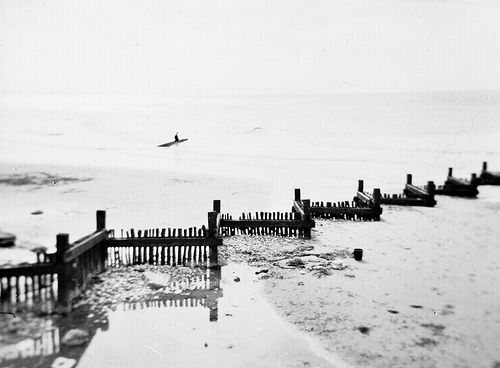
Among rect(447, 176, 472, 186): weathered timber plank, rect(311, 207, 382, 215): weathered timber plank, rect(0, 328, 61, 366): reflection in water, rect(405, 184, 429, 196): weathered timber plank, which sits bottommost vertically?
rect(0, 328, 61, 366): reflection in water

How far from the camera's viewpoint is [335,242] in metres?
12.6

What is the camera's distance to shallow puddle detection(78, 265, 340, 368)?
6.41 m

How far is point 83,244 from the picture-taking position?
334 inches

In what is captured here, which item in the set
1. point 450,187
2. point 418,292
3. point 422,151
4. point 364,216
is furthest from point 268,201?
point 422,151

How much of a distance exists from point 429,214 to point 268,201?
6.86 m

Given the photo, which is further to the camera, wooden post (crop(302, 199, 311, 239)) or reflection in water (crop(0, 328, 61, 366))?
wooden post (crop(302, 199, 311, 239))

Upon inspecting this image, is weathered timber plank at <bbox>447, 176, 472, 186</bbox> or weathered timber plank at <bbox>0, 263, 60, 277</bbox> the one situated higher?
weathered timber plank at <bbox>447, 176, 472, 186</bbox>

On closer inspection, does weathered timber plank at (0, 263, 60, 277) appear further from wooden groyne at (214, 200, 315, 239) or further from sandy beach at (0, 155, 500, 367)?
wooden groyne at (214, 200, 315, 239)

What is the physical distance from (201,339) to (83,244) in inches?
128

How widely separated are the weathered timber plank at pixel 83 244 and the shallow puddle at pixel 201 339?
1352mm

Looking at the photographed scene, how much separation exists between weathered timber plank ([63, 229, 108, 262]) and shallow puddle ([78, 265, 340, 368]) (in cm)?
135

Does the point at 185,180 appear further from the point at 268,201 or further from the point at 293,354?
the point at 293,354

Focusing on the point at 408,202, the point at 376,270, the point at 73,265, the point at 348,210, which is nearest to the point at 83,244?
the point at 73,265

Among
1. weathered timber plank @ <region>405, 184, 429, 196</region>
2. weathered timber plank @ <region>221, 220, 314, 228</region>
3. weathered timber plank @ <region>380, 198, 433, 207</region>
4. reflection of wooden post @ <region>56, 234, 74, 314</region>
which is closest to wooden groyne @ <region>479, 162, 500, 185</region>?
weathered timber plank @ <region>405, 184, 429, 196</region>
